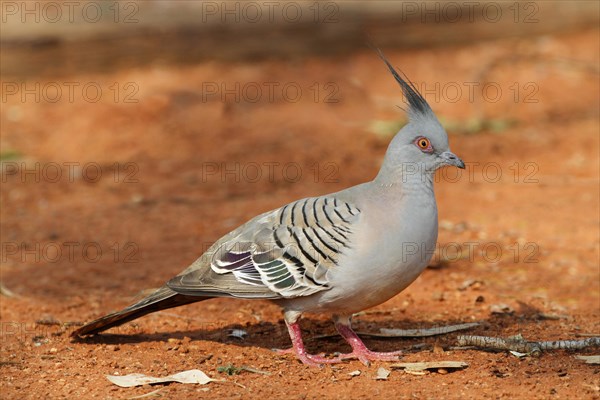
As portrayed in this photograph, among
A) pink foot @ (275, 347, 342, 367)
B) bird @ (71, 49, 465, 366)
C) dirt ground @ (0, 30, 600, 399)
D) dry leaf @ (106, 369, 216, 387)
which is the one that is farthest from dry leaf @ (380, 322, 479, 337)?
dry leaf @ (106, 369, 216, 387)

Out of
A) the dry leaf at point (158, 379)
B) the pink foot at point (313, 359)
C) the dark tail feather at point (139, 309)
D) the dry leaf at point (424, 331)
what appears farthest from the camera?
the dry leaf at point (424, 331)

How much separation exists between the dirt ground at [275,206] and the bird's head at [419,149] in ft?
4.07

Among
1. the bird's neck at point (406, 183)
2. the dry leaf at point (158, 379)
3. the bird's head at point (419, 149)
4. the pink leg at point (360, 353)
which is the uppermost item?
the bird's head at point (419, 149)

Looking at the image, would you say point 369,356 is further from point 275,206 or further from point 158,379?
point 275,206

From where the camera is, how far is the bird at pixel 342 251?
17.1 ft

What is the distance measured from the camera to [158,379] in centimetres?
509

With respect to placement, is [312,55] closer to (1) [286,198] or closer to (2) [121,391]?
(1) [286,198]

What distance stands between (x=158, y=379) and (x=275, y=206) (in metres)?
4.02

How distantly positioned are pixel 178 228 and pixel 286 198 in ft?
4.53

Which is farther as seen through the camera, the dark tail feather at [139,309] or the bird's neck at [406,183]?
the dark tail feather at [139,309]

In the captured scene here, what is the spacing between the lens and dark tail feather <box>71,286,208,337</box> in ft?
18.6

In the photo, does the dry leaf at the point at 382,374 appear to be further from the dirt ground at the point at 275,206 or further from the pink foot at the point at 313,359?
the pink foot at the point at 313,359

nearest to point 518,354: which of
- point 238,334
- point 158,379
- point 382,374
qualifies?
point 382,374

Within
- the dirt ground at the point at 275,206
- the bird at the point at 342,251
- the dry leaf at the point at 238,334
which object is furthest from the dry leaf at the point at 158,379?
the dry leaf at the point at 238,334
